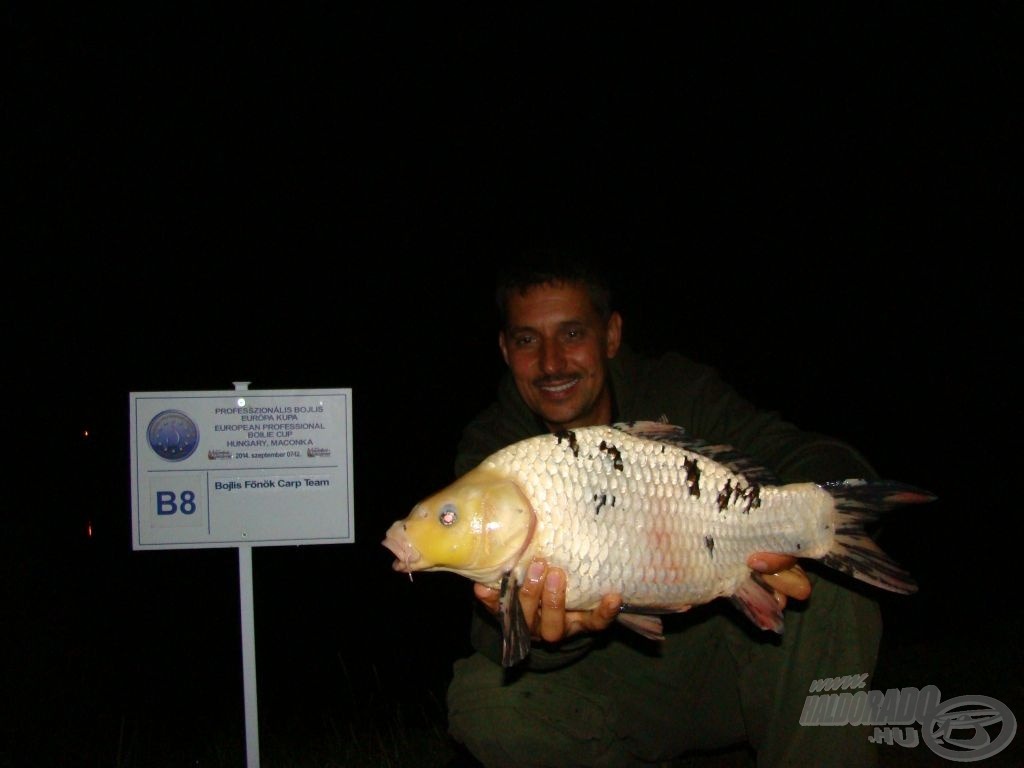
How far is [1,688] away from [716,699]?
11.3ft

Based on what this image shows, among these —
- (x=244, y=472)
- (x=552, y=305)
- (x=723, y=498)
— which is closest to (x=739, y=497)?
(x=723, y=498)

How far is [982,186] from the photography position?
12570 millimetres

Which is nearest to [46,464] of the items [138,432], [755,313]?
[138,432]

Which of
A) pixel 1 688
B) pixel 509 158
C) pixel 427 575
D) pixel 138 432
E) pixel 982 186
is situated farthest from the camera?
pixel 509 158

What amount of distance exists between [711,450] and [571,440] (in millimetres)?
291

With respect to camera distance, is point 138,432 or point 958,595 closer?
point 138,432

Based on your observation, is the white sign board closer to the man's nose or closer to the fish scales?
the man's nose

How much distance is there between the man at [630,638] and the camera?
1908 millimetres

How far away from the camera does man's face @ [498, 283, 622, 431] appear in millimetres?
2326

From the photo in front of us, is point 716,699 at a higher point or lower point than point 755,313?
lower

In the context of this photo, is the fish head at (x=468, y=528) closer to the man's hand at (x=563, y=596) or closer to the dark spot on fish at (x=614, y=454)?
the man's hand at (x=563, y=596)

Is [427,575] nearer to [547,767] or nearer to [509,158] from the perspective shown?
[547,767]

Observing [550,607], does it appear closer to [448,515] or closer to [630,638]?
[448,515]

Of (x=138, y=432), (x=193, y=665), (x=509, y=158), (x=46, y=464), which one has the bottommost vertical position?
(x=193, y=665)
